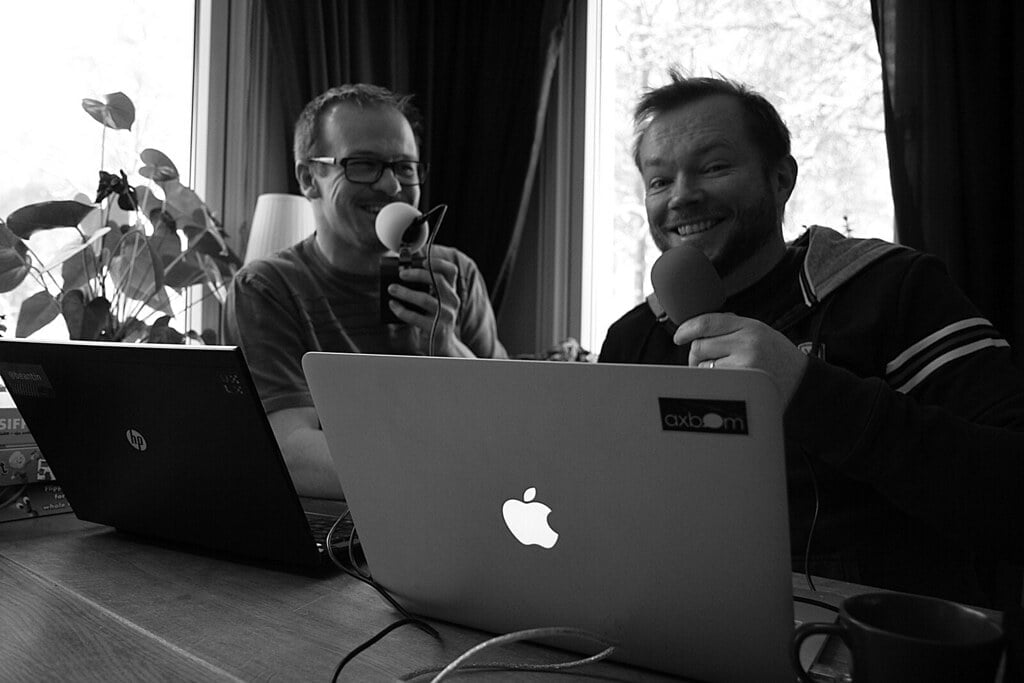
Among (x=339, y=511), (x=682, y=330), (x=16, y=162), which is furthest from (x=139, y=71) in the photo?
(x=682, y=330)

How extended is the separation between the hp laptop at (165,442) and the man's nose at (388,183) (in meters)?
1.09

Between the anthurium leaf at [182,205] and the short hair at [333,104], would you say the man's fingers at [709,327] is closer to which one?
the short hair at [333,104]

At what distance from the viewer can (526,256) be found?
3598mm

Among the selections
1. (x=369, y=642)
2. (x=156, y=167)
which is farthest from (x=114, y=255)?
(x=369, y=642)

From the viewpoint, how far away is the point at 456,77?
142 inches

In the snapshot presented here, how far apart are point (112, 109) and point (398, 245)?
102cm

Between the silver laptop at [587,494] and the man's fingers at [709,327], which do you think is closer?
the silver laptop at [587,494]

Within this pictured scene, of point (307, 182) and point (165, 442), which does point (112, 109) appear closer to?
point (307, 182)

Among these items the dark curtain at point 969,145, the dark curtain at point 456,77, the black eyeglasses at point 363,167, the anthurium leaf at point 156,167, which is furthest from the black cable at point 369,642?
the dark curtain at point 456,77

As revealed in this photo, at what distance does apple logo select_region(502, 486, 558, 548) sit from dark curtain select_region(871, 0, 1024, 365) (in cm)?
210

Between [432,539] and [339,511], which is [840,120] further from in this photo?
[432,539]

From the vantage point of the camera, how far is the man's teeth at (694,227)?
1.55m

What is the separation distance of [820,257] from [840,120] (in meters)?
1.60

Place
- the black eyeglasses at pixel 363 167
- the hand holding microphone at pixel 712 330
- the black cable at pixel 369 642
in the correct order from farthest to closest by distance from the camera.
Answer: the black eyeglasses at pixel 363 167 < the hand holding microphone at pixel 712 330 < the black cable at pixel 369 642
